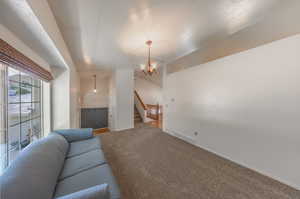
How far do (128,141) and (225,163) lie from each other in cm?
242

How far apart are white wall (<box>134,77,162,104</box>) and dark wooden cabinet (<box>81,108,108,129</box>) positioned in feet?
8.21

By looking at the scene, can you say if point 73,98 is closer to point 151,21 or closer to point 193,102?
point 151,21

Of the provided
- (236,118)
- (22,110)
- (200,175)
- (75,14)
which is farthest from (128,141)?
(75,14)

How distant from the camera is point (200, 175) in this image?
1833mm

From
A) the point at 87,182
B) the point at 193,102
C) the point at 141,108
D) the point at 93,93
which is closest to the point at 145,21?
the point at 193,102

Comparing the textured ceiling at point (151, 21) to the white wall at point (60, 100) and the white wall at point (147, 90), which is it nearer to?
the white wall at point (60, 100)

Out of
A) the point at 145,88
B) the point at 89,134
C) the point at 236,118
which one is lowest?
the point at 89,134

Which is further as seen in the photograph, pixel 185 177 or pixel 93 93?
pixel 93 93

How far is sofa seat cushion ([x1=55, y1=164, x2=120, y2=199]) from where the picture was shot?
1.07 m

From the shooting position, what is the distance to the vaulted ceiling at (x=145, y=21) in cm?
143

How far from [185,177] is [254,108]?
5.49 ft

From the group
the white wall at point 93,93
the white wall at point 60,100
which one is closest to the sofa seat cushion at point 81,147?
the white wall at point 60,100

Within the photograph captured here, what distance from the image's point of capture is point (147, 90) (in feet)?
25.3

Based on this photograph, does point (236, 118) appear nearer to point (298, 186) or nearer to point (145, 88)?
point (298, 186)
